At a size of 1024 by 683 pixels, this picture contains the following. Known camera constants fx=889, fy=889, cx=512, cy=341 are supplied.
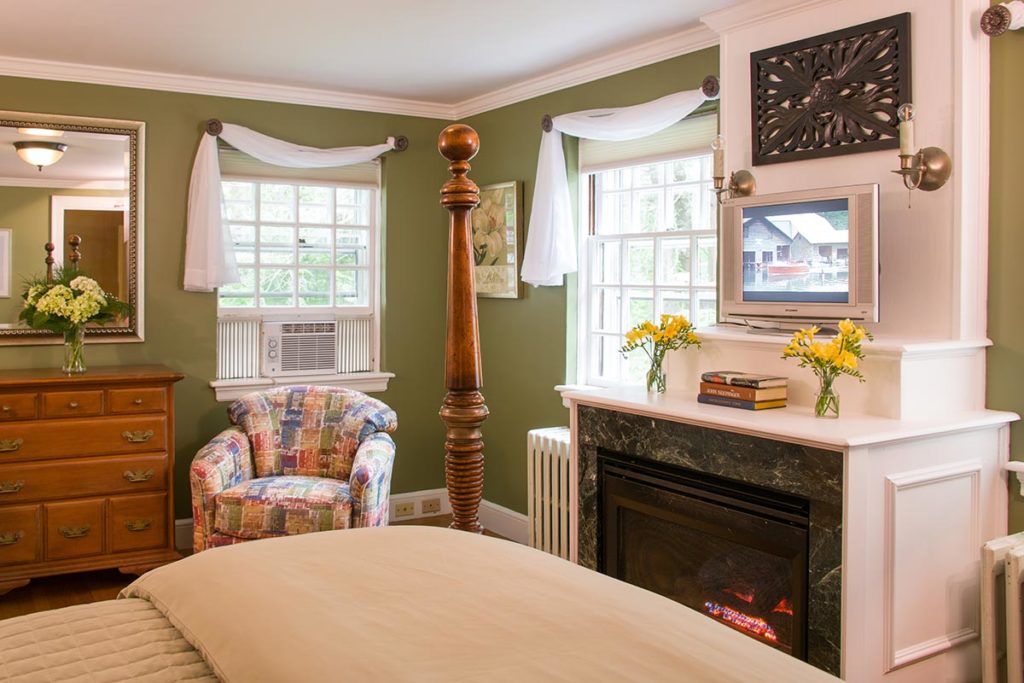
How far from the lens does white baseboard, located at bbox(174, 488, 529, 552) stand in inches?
190

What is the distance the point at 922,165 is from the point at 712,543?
1406 millimetres

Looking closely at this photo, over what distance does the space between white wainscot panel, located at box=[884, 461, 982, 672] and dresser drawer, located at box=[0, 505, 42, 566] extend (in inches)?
142

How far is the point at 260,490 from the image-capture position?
4039 mm

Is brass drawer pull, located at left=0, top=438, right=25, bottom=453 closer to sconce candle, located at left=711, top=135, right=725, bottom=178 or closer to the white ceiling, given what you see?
the white ceiling

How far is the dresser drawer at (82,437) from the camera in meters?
4.05

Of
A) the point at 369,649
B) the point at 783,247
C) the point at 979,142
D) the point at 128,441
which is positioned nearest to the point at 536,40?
the point at 783,247

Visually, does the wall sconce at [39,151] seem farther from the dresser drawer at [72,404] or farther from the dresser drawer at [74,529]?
the dresser drawer at [74,529]

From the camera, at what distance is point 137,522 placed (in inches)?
168

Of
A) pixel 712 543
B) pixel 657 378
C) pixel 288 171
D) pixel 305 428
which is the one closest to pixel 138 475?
pixel 305 428

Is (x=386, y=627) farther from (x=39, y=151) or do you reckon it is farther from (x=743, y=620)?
(x=39, y=151)

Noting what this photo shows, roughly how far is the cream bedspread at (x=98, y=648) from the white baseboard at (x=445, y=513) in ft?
10.7

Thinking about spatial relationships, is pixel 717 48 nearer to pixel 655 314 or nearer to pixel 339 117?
pixel 655 314

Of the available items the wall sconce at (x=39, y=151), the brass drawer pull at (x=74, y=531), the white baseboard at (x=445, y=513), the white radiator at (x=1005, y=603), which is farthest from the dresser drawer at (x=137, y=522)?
the white radiator at (x=1005, y=603)

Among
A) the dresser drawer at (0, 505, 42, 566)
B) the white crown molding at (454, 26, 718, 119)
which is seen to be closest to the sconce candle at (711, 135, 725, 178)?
the white crown molding at (454, 26, 718, 119)
